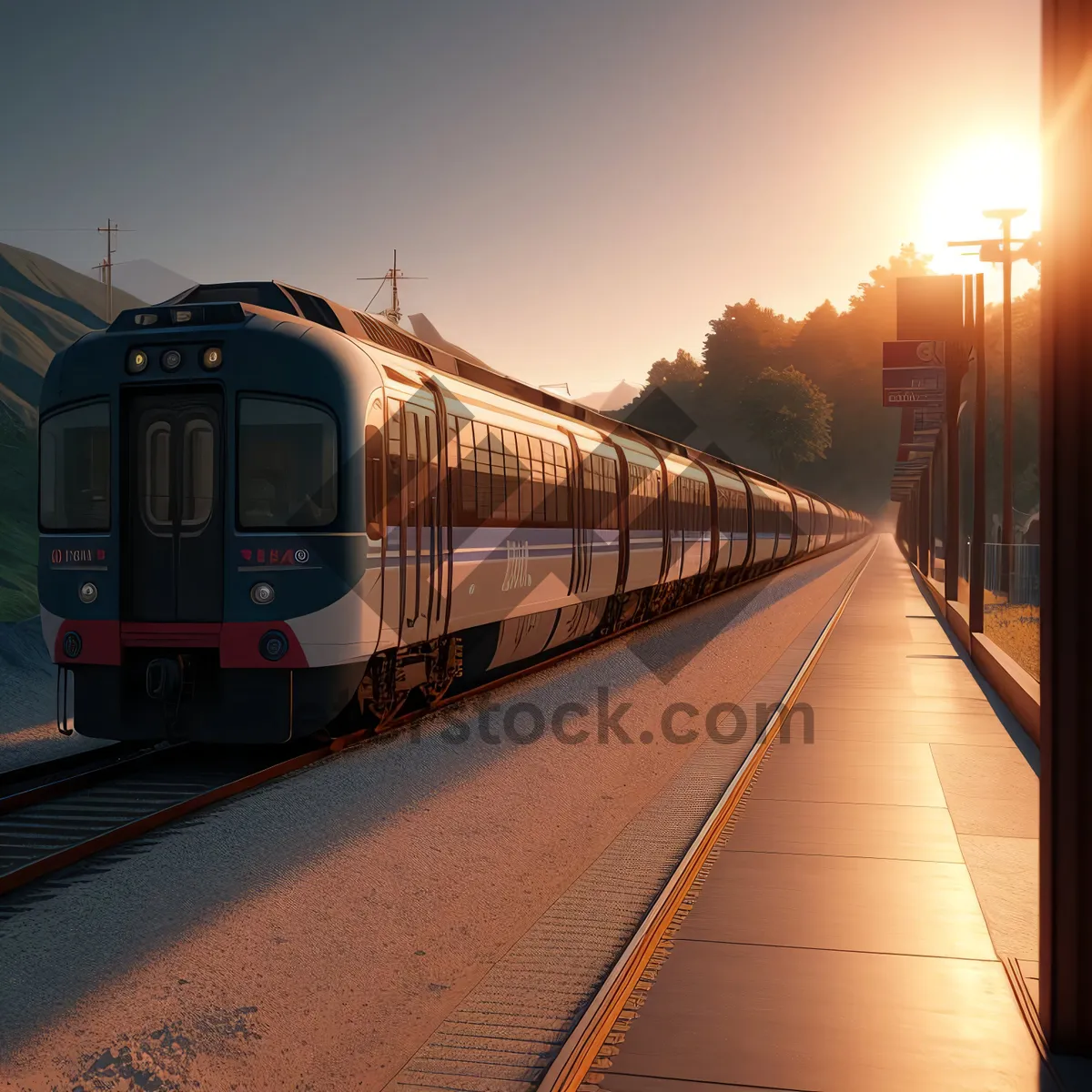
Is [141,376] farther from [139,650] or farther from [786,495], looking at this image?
[786,495]

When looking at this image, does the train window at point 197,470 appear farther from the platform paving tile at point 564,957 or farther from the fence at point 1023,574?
the fence at point 1023,574

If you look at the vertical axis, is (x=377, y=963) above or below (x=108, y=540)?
below

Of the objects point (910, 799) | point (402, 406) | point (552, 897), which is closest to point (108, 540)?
point (402, 406)

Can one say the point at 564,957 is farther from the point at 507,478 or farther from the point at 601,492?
the point at 601,492

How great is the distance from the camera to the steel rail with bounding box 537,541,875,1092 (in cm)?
417

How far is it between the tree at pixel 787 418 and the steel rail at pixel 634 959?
6200 inches

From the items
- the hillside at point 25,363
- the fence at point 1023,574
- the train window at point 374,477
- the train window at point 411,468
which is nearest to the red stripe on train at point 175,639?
the train window at point 374,477

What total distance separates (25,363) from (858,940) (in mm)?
88850

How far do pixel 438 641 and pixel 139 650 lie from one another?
11.0 ft

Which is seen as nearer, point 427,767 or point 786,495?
point 427,767

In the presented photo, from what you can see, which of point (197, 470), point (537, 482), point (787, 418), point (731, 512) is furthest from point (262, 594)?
point (787, 418)

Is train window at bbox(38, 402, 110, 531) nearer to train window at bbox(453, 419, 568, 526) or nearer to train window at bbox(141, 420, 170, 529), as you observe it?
train window at bbox(141, 420, 170, 529)

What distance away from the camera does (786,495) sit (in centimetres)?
4684

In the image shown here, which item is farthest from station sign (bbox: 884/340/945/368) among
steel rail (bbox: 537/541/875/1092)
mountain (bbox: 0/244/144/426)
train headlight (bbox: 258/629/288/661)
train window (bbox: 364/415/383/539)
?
mountain (bbox: 0/244/144/426)
